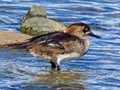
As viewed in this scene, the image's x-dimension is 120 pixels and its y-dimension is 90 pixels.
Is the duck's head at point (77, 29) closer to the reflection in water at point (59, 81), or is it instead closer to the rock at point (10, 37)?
the reflection in water at point (59, 81)

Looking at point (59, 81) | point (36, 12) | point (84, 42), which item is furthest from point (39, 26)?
point (59, 81)

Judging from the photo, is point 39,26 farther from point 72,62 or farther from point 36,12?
point 72,62

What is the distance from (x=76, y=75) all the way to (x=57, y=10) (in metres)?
6.38

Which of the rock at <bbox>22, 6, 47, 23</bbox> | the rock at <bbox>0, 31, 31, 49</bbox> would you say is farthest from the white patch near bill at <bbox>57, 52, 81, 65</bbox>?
the rock at <bbox>22, 6, 47, 23</bbox>

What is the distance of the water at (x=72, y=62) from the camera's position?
9578 millimetres

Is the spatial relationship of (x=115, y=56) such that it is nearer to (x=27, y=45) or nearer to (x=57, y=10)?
(x=27, y=45)

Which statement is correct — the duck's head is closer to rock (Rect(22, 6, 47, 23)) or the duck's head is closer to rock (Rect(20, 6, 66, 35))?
rock (Rect(20, 6, 66, 35))

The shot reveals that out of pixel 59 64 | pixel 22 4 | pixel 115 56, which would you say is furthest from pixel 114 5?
pixel 59 64

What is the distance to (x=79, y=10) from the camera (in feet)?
55.3

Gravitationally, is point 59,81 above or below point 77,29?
below

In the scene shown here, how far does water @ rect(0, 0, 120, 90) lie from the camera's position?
31.4 feet

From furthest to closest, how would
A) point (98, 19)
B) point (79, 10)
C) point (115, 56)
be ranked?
1. point (79, 10)
2. point (98, 19)
3. point (115, 56)

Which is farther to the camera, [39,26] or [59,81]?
[39,26]

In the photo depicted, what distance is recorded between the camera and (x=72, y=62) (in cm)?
1139
